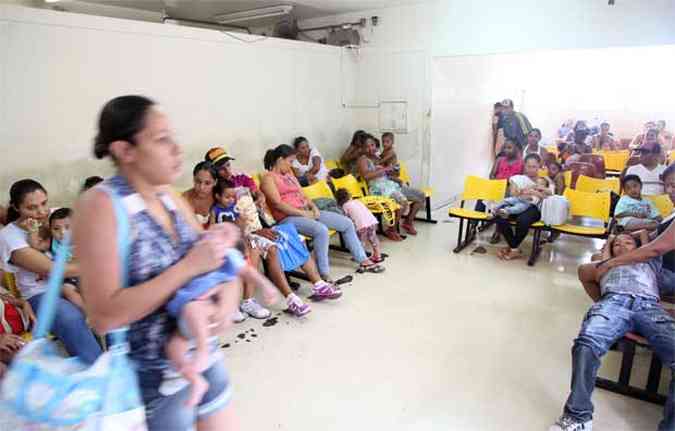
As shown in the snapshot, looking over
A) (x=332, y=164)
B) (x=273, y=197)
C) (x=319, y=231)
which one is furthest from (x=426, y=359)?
(x=332, y=164)

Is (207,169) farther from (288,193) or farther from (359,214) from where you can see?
(359,214)

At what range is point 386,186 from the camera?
5.02 metres

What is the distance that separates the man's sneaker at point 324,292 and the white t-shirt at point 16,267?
1761mm

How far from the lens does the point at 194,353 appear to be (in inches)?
39.4

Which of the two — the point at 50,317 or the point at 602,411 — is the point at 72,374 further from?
→ the point at 602,411

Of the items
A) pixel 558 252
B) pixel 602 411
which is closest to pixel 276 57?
pixel 558 252

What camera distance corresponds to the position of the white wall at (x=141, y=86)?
312 cm

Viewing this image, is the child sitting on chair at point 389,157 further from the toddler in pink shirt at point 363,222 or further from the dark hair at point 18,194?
the dark hair at point 18,194

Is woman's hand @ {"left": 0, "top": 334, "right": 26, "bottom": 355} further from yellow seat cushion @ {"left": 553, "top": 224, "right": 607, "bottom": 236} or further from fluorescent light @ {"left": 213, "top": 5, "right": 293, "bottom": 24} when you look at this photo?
fluorescent light @ {"left": 213, "top": 5, "right": 293, "bottom": 24}

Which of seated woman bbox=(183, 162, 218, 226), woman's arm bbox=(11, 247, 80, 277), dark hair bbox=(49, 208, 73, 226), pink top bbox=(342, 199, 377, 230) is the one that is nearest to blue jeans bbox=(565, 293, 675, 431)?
pink top bbox=(342, 199, 377, 230)

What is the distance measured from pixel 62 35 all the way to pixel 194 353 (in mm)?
3259

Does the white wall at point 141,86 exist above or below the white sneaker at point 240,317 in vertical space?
above

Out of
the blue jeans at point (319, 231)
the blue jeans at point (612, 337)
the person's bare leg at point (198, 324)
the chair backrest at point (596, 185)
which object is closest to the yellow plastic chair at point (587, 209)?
the chair backrest at point (596, 185)

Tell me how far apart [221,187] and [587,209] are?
3.23 m
